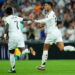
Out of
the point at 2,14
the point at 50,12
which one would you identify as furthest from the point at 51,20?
the point at 2,14

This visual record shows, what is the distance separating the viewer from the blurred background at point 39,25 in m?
19.2

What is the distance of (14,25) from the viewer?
1212 cm

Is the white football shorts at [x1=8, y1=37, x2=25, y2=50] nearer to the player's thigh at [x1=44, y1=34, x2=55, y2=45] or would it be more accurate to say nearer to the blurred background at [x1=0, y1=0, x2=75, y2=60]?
the player's thigh at [x1=44, y1=34, x2=55, y2=45]

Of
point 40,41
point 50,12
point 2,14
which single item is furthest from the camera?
point 2,14

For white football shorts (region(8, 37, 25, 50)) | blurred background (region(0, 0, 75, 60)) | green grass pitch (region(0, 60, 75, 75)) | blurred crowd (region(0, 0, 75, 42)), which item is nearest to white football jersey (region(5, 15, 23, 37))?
white football shorts (region(8, 37, 25, 50))

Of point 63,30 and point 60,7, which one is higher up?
point 60,7

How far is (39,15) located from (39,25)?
0.84 m

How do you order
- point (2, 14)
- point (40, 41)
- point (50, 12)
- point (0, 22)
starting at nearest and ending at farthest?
point (50, 12) → point (40, 41) → point (0, 22) → point (2, 14)

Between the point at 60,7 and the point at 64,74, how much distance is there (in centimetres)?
1045

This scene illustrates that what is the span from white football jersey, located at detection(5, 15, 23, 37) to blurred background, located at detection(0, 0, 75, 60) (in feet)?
19.8

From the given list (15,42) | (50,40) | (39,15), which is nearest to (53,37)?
(50,40)

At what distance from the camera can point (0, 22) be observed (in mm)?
20484

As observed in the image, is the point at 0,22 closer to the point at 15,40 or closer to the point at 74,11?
the point at 74,11

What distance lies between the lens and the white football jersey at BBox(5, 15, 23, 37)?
1200 cm
